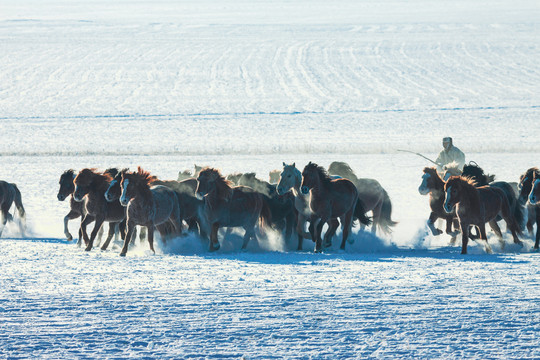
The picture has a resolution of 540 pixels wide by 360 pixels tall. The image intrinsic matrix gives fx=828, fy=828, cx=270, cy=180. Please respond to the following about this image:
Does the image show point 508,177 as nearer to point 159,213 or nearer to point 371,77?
point 159,213

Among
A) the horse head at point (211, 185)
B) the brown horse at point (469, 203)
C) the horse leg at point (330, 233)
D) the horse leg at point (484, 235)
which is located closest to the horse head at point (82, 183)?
the horse head at point (211, 185)

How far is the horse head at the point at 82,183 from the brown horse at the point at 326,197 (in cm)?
254

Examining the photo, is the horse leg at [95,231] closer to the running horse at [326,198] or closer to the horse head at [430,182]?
the running horse at [326,198]

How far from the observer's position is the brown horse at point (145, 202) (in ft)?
30.1

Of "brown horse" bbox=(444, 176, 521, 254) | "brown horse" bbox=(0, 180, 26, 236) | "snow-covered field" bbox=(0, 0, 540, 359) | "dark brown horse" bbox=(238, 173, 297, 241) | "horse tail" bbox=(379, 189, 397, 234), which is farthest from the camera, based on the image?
"brown horse" bbox=(0, 180, 26, 236)

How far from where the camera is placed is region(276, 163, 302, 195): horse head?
9423 mm

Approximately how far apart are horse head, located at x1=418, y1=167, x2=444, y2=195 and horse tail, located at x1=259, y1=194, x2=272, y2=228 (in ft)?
5.98

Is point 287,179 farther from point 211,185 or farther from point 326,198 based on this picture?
point 211,185

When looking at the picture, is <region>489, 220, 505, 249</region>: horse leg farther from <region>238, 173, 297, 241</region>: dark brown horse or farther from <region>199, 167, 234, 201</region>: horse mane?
<region>199, 167, 234, 201</region>: horse mane

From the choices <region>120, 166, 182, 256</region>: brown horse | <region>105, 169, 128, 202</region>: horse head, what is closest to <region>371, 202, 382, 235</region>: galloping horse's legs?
<region>120, 166, 182, 256</region>: brown horse

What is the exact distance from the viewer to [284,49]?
48906mm

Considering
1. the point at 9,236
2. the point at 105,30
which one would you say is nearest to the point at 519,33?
the point at 105,30

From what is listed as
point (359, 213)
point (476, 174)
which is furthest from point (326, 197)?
point (476, 174)

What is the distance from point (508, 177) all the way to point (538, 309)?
33.9 ft
